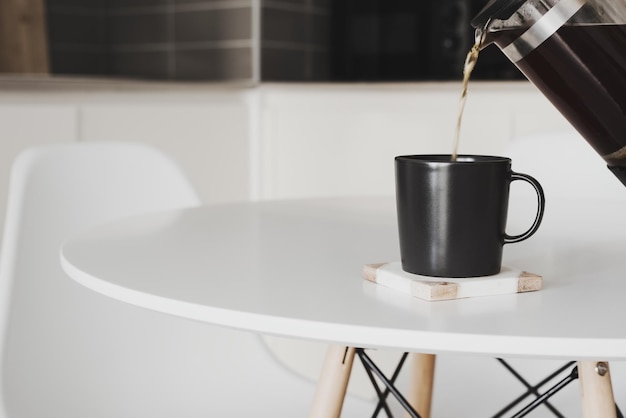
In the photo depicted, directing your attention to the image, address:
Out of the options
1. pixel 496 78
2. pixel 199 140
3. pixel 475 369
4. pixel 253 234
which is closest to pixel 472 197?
pixel 253 234

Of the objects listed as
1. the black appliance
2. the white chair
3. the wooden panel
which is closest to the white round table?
the white chair

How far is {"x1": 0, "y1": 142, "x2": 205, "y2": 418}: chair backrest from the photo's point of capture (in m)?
1.10

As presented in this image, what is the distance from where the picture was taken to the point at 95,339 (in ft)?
3.96

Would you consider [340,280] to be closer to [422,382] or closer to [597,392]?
[597,392]

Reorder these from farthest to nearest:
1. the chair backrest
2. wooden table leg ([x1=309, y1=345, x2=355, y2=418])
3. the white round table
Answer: the chair backrest < wooden table leg ([x1=309, y1=345, x2=355, y2=418]) < the white round table

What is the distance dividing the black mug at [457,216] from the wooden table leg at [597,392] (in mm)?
197

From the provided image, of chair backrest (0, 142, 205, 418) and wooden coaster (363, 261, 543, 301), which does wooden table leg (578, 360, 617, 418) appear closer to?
wooden coaster (363, 261, 543, 301)

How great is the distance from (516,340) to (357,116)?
196cm

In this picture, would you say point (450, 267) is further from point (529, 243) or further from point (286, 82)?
point (286, 82)

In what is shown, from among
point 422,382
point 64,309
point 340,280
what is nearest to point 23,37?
point 64,309

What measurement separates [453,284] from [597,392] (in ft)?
0.85

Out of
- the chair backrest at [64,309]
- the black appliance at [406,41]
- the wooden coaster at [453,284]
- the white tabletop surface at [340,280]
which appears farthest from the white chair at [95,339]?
the black appliance at [406,41]

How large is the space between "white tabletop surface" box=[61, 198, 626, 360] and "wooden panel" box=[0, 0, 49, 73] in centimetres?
162

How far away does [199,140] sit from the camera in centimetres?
255
